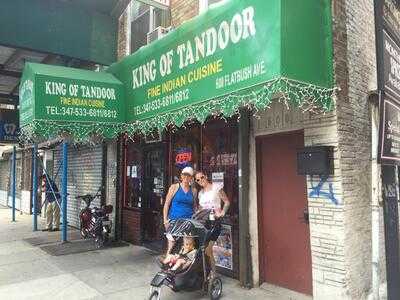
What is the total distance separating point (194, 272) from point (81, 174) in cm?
810

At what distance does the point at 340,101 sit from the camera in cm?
556

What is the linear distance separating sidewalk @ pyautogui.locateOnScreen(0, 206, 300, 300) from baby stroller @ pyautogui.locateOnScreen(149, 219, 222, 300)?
32 cm

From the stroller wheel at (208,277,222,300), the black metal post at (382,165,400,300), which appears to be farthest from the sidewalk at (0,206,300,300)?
the black metal post at (382,165,400,300)

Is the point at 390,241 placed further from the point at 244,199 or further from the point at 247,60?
the point at 244,199

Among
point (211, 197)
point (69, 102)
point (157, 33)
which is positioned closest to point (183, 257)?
point (211, 197)

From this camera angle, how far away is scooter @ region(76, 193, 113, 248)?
9922mm

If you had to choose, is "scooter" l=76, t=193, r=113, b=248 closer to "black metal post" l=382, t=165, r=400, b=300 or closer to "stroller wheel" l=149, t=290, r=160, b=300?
"stroller wheel" l=149, t=290, r=160, b=300

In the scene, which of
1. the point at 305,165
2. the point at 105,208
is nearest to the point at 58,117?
the point at 105,208

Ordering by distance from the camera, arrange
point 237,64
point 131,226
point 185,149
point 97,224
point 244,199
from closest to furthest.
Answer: point 237,64 → point 244,199 → point 185,149 → point 97,224 → point 131,226

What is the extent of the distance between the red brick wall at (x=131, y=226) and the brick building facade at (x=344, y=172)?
4.86m

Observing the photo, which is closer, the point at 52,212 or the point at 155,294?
the point at 155,294

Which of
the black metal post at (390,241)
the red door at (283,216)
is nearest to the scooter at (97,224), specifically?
the red door at (283,216)

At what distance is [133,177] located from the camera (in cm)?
1041

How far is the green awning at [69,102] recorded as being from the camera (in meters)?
7.69
